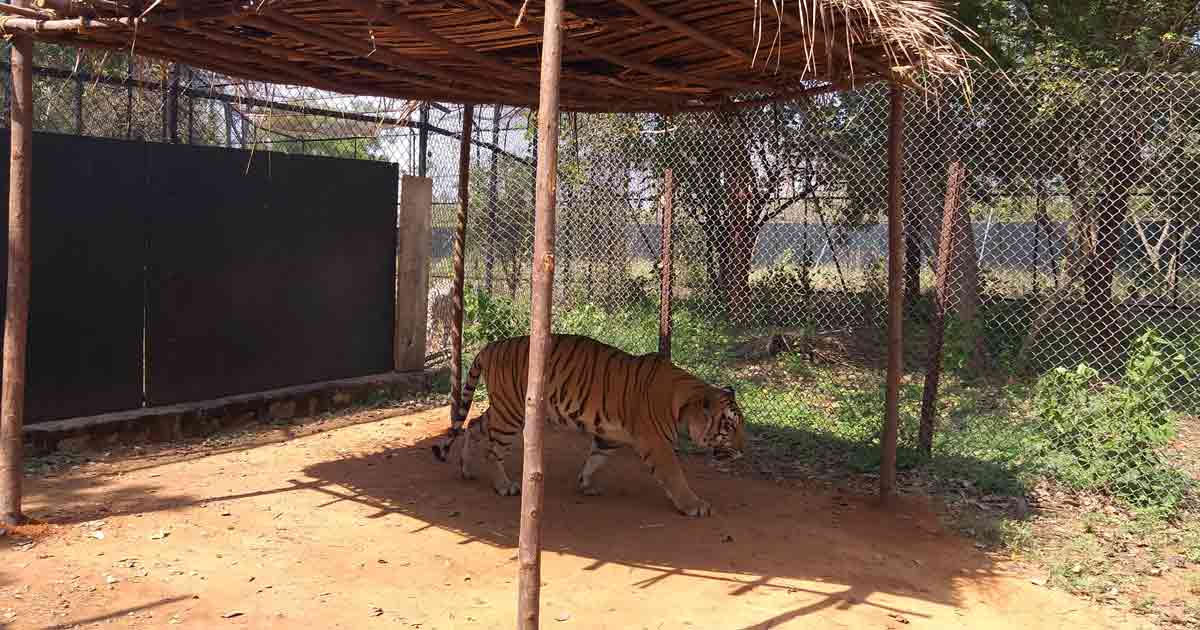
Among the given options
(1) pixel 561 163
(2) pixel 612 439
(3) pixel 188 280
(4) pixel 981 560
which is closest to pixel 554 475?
(2) pixel 612 439

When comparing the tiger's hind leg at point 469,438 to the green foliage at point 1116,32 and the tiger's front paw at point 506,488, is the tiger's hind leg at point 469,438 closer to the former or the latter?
the tiger's front paw at point 506,488

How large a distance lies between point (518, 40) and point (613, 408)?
2355 millimetres

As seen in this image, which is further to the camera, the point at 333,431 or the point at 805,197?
the point at 805,197

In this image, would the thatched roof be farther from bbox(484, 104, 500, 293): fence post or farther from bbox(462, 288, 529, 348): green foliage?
bbox(484, 104, 500, 293): fence post

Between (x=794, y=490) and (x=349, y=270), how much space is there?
4.85 metres

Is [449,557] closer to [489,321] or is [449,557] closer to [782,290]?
[489,321]

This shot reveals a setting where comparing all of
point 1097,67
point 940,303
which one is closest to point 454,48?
point 940,303

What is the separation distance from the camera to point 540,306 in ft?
10.9

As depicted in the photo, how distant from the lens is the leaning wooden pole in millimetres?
3258

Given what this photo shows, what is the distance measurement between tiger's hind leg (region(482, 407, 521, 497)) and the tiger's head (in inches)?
46.8

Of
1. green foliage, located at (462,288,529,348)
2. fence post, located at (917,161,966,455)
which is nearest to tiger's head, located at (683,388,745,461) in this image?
fence post, located at (917,161,966,455)

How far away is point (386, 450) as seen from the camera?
721 cm

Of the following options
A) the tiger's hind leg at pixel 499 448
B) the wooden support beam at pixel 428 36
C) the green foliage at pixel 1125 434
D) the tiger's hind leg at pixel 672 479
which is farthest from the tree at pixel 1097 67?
the tiger's hind leg at pixel 499 448

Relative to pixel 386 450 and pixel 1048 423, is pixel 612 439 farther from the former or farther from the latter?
pixel 1048 423
